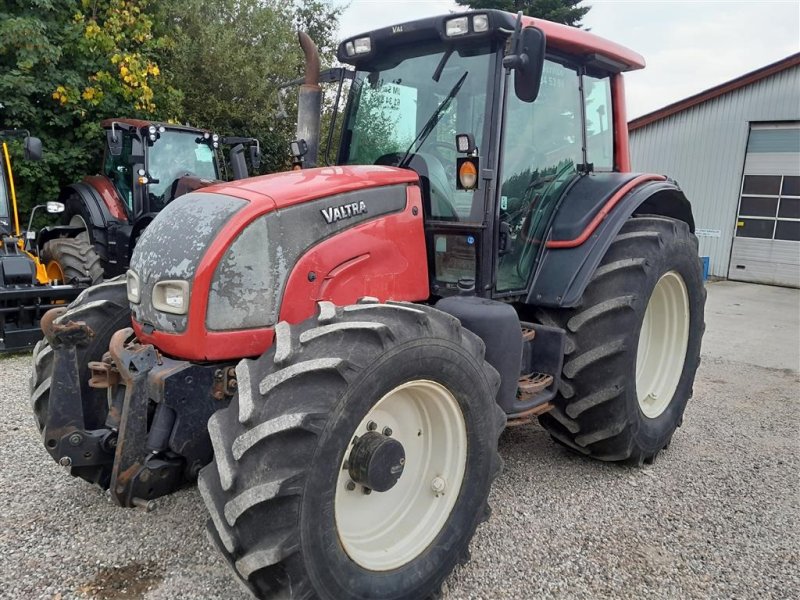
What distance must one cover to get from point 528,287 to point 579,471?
1077 mm

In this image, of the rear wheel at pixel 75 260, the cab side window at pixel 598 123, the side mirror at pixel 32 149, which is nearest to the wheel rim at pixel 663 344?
the cab side window at pixel 598 123

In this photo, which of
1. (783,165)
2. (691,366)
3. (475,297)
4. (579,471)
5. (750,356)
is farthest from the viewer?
(783,165)

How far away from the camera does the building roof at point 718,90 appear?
1248 centimetres

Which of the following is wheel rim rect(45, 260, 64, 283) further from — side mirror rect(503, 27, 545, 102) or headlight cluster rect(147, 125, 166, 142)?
side mirror rect(503, 27, 545, 102)

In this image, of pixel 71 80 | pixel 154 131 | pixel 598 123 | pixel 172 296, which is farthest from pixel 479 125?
pixel 71 80

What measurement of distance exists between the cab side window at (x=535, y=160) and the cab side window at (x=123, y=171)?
6.05m

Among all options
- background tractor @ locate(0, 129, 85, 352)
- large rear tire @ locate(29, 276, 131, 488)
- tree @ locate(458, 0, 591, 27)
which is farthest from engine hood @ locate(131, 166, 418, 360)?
tree @ locate(458, 0, 591, 27)

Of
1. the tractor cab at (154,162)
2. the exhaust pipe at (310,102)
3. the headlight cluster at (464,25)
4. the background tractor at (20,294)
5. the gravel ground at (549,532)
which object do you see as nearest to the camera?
the gravel ground at (549,532)

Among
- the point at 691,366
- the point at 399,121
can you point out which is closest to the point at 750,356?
the point at 691,366

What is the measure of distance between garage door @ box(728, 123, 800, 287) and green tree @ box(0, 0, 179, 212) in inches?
471

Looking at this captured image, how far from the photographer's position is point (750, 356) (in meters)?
6.72

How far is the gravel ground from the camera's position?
95.4 inches

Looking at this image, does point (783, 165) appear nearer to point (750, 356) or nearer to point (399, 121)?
point (750, 356)

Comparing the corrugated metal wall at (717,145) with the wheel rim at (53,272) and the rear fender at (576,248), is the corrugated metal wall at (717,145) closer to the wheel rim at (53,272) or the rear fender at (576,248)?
the rear fender at (576,248)
